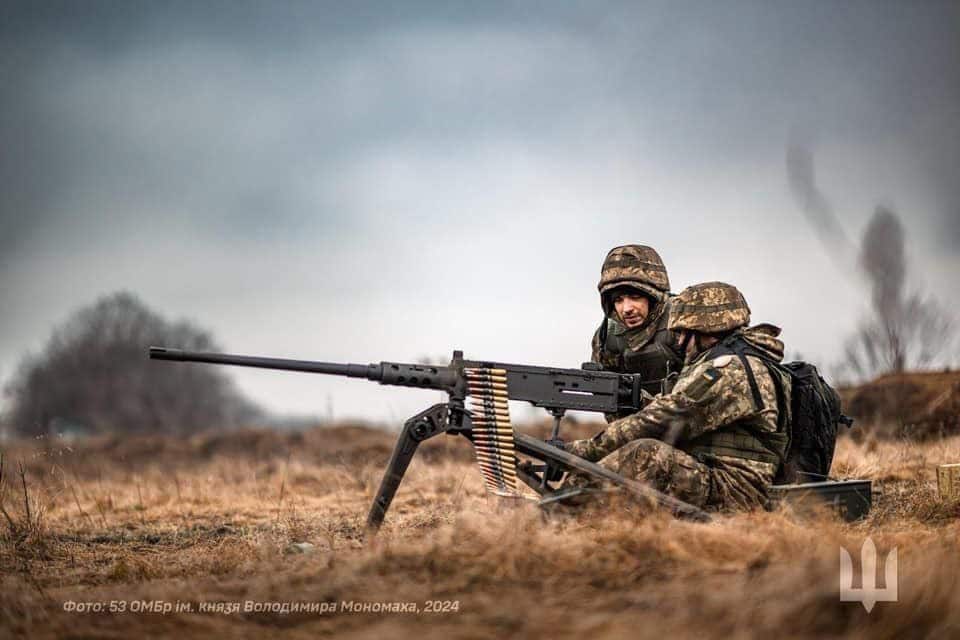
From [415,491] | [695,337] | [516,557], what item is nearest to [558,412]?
[695,337]

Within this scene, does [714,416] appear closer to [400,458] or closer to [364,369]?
[400,458]

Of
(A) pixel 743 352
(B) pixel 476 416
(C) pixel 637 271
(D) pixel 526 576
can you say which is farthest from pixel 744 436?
(D) pixel 526 576

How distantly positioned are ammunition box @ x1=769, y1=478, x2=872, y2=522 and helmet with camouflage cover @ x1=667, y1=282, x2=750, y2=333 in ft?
4.44

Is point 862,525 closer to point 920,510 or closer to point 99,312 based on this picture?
point 920,510

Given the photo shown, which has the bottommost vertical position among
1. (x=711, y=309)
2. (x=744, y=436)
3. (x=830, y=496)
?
(x=830, y=496)

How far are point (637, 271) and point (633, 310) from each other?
1.33 ft

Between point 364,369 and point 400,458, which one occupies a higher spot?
point 364,369

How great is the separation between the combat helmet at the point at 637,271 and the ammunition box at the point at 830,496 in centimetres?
284

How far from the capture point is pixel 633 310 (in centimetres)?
984

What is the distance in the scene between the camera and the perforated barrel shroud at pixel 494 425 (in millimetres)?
7527

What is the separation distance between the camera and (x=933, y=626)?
467 cm

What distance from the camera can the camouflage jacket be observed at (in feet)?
24.1

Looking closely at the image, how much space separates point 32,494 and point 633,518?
8.50m

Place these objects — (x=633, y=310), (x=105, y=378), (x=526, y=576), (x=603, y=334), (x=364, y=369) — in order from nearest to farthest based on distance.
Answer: (x=526, y=576) < (x=364, y=369) < (x=633, y=310) < (x=603, y=334) < (x=105, y=378)
